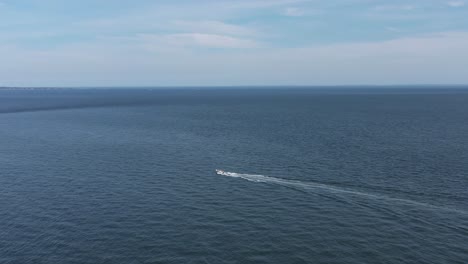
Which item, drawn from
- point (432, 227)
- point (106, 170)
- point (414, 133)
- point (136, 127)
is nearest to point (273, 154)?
point (106, 170)

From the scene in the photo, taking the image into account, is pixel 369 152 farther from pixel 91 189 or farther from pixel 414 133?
pixel 91 189

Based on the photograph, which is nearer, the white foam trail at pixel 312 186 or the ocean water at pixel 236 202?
the ocean water at pixel 236 202

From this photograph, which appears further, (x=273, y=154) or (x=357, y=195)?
(x=273, y=154)

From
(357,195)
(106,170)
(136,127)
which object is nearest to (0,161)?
(106,170)

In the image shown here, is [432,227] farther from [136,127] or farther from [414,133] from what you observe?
[136,127]

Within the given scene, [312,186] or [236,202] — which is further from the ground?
[312,186]

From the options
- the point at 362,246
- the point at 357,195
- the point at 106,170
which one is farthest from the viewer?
the point at 106,170

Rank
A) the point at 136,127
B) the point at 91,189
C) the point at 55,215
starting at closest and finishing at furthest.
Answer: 1. the point at 55,215
2. the point at 91,189
3. the point at 136,127

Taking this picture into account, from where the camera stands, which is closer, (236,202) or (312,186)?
(236,202)

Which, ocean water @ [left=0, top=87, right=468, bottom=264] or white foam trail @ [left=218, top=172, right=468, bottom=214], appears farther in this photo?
white foam trail @ [left=218, top=172, right=468, bottom=214]
